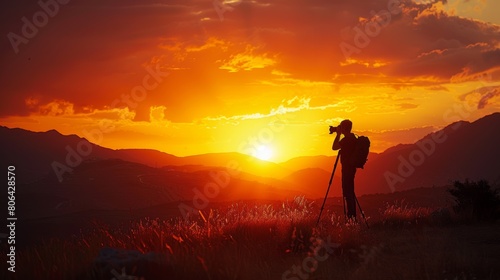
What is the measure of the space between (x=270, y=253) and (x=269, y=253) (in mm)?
19

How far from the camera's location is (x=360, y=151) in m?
14.6

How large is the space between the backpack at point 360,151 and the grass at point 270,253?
222 cm

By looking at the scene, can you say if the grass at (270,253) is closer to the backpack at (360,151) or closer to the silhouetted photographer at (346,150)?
the silhouetted photographer at (346,150)

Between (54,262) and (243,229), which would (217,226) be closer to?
(243,229)

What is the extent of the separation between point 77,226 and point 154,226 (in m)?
39.3

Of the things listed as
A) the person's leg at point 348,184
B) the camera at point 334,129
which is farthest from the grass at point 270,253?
the camera at point 334,129

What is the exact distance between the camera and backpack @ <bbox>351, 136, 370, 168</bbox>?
1456cm

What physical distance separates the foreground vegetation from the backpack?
6.93ft

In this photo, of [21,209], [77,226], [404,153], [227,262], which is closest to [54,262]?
[227,262]

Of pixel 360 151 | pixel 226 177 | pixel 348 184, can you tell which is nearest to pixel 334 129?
pixel 360 151

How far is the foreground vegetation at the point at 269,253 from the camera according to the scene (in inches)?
288

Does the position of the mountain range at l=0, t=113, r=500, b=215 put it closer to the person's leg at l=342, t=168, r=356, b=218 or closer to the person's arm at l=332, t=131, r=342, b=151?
the person's leg at l=342, t=168, r=356, b=218

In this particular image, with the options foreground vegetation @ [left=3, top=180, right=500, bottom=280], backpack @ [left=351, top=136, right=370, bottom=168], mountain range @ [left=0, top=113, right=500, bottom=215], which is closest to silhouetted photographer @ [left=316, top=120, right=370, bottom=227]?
backpack @ [left=351, top=136, right=370, bottom=168]

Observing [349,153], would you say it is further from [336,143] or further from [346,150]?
[336,143]
